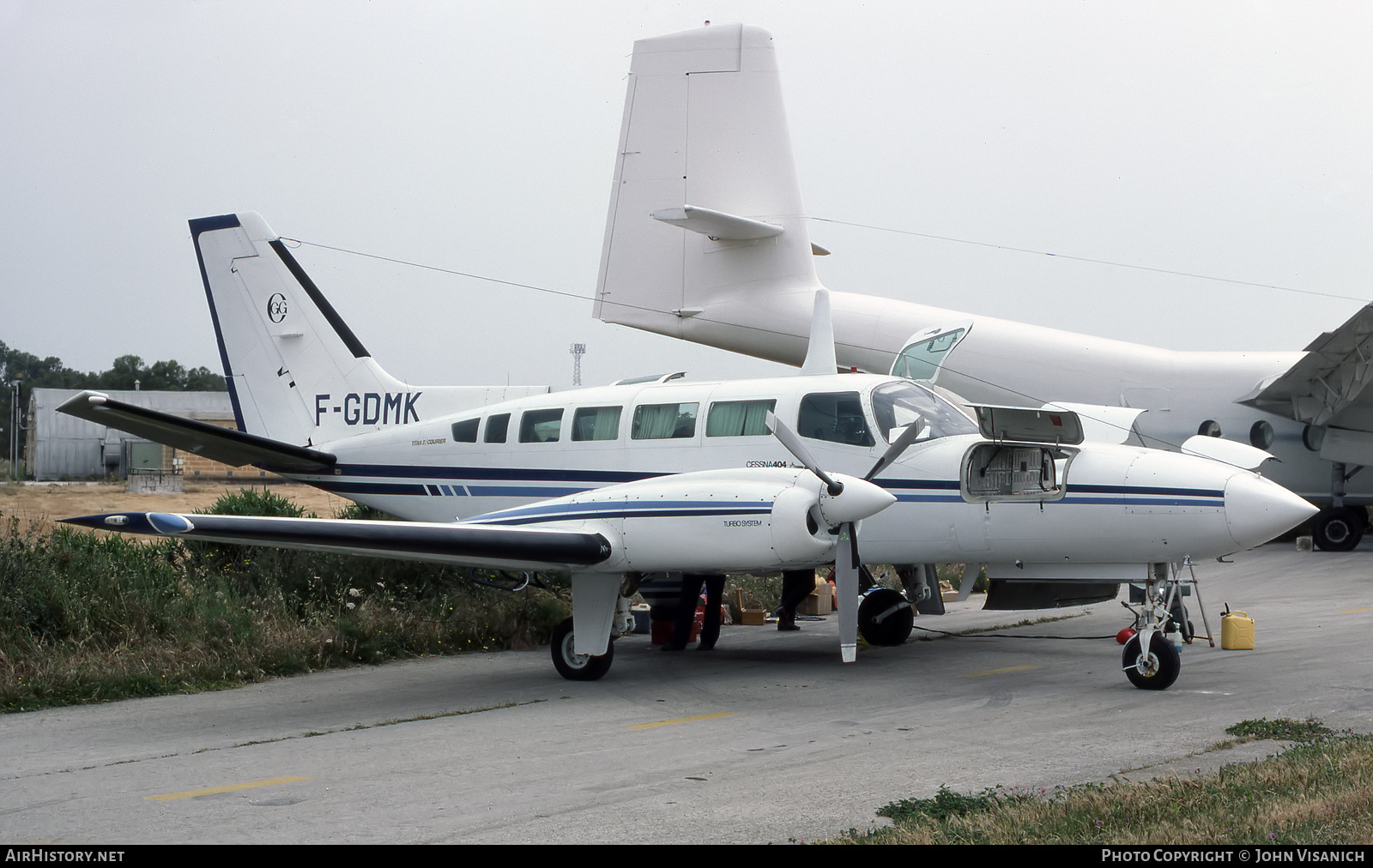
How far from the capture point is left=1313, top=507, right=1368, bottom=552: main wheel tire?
68.3 ft

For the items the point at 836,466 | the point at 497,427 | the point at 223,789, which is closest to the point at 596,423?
the point at 497,427

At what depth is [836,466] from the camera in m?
10.7

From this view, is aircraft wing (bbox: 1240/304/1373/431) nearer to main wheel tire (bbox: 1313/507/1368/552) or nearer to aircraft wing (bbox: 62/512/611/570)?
main wheel tire (bbox: 1313/507/1368/552)

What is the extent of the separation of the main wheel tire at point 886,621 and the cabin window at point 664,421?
2.97m

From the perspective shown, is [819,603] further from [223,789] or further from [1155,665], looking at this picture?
[223,789]

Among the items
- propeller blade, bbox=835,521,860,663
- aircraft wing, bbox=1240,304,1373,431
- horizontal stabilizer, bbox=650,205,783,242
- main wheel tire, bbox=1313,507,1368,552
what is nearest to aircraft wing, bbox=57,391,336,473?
propeller blade, bbox=835,521,860,663

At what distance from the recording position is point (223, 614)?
11.5 meters

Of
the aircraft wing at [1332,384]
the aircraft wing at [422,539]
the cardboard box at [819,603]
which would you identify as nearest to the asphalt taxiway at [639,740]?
the aircraft wing at [422,539]

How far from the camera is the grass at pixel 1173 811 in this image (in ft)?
16.5

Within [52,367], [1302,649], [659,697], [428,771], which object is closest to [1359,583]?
[1302,649]

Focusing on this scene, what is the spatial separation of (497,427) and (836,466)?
380 centimetres

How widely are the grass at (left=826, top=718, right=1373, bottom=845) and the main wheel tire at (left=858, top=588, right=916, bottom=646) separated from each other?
6242 mm
